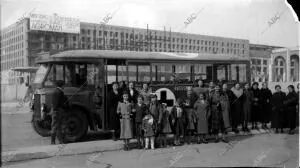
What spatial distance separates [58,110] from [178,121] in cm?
257

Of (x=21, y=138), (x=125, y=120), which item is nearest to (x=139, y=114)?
(x=125, y=120)

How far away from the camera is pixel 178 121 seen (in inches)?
336

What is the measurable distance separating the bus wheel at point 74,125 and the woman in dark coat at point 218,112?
9.45 ft

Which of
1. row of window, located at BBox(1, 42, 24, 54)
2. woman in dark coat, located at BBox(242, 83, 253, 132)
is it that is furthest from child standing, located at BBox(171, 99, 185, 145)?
row of window, located at BBox(1, 42, 24, 54)

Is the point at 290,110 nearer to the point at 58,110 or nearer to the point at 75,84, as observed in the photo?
the point at 75,84

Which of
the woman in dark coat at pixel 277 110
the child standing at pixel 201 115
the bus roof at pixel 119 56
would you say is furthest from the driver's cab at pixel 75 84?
the woman in dark coat at pixel 277 110

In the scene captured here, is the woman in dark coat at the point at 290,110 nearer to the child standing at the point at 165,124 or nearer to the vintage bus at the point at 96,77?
the vintage bus at the point at 96,77

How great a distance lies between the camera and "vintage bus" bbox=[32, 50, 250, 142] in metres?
8.71

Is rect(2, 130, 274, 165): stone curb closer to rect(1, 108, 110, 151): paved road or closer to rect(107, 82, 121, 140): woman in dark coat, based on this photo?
rect(107, 82, 121, 140): woman in dark coat

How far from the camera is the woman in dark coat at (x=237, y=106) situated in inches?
388

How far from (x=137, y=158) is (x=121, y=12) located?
265 centimetres

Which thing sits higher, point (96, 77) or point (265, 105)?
point (96, 77)

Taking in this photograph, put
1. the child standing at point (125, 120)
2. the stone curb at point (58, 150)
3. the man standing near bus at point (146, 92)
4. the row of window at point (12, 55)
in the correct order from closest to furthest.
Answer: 1. the row of window at point (12, 55)
2. the stone curb at point (58, 150)
3. the child standing at point (125, 120)
4. the man standing near bus at point (146, 92)

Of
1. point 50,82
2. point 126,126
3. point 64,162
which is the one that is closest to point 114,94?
point 126,126
